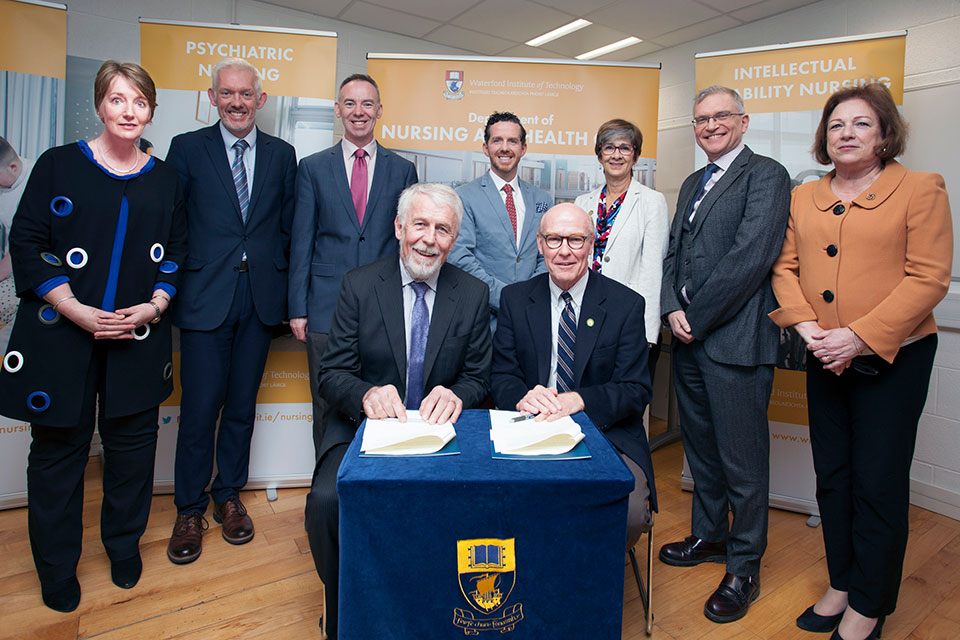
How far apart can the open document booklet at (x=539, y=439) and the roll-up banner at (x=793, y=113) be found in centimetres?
188

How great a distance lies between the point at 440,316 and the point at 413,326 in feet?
0.33

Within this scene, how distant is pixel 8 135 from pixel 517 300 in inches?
97.9

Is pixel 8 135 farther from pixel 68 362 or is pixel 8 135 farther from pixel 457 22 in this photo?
pixel 457 22

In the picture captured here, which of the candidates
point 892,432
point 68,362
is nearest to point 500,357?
point 892,432

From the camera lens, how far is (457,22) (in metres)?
4.82

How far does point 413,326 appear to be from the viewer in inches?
75.9

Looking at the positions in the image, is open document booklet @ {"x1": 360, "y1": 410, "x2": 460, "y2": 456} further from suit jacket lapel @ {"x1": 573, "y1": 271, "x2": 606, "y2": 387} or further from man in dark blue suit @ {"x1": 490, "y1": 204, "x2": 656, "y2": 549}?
suit jacket lapel @ {"x1": 573, "y1": 271, "x2": 606, "y2": 387}

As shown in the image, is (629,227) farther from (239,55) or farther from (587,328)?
(239,55)

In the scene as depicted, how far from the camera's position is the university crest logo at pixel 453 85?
3256 millimetres

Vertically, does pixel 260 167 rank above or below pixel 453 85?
below

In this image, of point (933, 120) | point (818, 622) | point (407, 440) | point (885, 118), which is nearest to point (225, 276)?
point (407, 440)

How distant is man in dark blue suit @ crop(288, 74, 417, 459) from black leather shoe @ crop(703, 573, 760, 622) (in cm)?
174

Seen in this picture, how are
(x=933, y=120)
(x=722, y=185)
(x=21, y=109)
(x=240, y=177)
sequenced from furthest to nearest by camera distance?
(x=933, y=120) < (x=21, y=109) < (x=240, y=177) < (x=722, y=185)

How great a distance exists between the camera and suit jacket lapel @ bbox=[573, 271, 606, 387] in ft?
6.17
